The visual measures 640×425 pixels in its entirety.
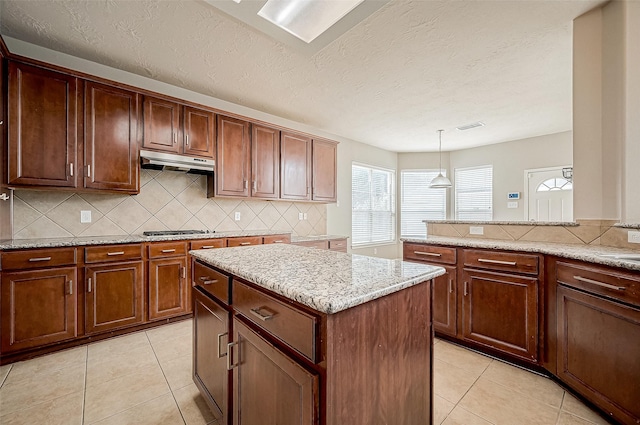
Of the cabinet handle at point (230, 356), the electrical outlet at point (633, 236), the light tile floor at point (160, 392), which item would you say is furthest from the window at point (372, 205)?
the cabinet handle at point (230, 356)

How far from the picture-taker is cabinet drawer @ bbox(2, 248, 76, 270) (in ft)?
6.59

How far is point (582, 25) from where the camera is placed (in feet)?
7.01

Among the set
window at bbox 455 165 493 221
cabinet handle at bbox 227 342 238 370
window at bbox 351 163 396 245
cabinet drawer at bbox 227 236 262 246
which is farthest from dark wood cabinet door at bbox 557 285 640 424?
window at bbox 455 165 493 221

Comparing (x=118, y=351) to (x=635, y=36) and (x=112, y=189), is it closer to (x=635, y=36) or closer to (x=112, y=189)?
(x=112, y=189)

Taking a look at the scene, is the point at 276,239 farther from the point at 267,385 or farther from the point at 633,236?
the point at 633,236

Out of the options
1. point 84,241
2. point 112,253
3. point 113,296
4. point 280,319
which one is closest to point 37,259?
point 84,241

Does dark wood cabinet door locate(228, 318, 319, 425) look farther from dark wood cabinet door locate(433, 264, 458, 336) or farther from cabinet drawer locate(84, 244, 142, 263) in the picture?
cabinet drawer locate(84, 244, 142, 263)

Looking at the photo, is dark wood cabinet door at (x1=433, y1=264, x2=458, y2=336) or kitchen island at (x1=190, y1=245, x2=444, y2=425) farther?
dark wood cabinet door at (x1=433, y1=264, x2=458, y2=336)

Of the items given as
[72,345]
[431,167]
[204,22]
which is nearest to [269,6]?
[204,22]

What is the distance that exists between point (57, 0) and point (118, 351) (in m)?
2.69

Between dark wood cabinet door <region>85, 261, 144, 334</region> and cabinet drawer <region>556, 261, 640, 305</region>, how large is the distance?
3393 millimetres

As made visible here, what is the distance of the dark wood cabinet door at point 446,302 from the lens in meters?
2.34

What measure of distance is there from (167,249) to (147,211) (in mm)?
643

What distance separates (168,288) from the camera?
→ 8.98 ft
